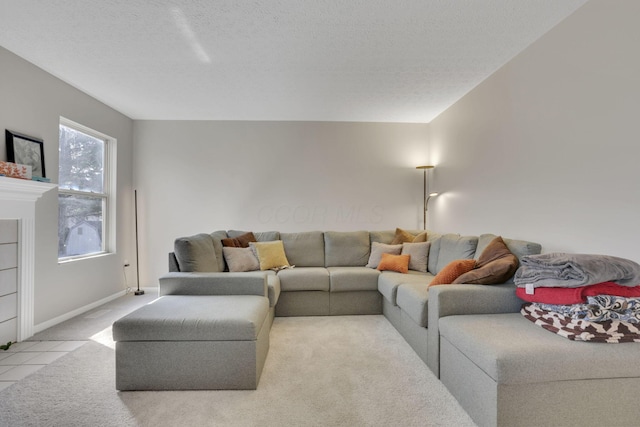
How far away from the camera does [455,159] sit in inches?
159

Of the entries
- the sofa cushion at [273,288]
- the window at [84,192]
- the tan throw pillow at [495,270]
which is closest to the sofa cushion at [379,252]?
the sofa cushion at [273,288]

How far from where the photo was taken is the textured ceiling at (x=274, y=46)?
219 cm

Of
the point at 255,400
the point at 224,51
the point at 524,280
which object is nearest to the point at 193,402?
the point at 255,400

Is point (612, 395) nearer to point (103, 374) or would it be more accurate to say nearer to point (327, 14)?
point (327, 14)

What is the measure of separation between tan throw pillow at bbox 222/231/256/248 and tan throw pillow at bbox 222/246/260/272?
0.30 feet

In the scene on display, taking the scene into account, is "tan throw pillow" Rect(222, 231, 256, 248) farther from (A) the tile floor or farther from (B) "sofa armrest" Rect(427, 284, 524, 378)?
(B) "sofa armrest" Rect(427, 284, 524, 378)

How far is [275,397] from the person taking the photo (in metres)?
1.95

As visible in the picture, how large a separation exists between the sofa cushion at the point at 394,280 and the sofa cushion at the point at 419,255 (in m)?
0.13

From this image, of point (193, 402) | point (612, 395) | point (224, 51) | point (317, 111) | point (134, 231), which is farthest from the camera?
point (134, 231)

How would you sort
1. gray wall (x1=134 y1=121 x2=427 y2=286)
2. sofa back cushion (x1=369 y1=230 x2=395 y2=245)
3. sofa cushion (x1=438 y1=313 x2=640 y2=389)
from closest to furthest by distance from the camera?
sofa cushion (x1=438 y1=313 x2=640 y2=389)
sofa back cushion (x1=369 y1=230 x2=395 y2=245)
gray wall (x1=134 y1=121 x2=427 y2=286)

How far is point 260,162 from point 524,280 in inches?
148

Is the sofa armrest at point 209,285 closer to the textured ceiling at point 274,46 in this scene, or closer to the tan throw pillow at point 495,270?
the tan throw pillow at point 495,270

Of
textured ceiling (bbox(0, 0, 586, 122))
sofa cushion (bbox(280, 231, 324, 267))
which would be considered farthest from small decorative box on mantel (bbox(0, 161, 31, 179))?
sofa cushion (bbox(280, 231, 324, 267))

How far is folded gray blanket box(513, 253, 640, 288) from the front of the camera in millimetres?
1690
